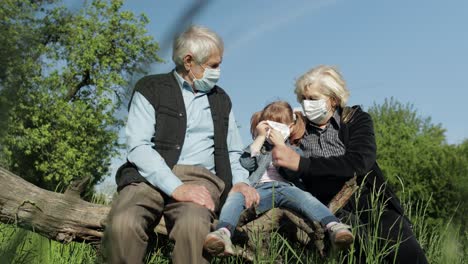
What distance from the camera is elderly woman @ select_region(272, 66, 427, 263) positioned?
3.47 m

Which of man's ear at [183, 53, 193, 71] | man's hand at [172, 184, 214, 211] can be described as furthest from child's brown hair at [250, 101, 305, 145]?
man's hand at [172, 184, 214, 211]

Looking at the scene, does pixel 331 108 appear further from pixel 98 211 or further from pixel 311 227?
pixel 98 211

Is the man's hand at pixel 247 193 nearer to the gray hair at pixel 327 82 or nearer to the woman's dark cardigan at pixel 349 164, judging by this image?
the woman's dark cardigan at pixel 349 164

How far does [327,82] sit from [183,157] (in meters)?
1.20

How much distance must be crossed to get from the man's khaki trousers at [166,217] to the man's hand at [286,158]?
1.74ft

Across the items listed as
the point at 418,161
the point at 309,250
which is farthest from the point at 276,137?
the point at 418,161

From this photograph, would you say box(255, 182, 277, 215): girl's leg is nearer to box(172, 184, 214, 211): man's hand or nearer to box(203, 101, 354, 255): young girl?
box(203, 101, 354, 255): young girl

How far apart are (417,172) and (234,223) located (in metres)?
15.4

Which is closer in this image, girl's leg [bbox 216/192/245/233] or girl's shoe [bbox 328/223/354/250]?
girl's shoe [bbox 328/223/354/250]

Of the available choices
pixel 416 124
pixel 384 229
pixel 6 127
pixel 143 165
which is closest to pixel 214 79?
pixel 143 165

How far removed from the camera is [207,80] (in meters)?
3.27

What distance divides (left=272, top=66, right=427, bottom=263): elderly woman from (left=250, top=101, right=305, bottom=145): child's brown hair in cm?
6

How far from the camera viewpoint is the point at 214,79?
3.29 m

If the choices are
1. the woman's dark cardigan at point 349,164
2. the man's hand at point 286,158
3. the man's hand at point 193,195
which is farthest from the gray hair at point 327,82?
the man's hand at point 193,195
